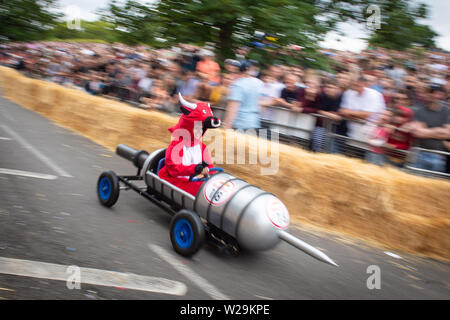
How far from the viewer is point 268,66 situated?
29.2 feet

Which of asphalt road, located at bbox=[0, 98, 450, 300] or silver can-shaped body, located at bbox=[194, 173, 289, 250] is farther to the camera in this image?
silver can-shaped body, located at bbox=[194, 173, 289, 250]

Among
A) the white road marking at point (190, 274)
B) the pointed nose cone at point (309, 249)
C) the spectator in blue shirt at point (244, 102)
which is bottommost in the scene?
the white road marking at point (190, 274)

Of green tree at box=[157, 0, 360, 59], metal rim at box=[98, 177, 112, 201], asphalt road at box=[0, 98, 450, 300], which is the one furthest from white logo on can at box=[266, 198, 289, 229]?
green tree at box=[157, 0, 360, 59]

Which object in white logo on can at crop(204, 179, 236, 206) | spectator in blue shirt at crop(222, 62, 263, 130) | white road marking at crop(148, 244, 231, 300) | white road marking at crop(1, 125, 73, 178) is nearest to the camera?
white road marking at crop(148, 244, 231, 300)

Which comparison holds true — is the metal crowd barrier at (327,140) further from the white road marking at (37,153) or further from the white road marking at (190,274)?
the white road marking at (190,274)

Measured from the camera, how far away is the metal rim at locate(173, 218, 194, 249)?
4.27m

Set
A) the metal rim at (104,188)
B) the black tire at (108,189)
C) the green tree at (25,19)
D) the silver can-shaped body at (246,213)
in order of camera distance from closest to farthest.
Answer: the silver can-shaped body at (246,213) < the black tire at (108,189) < the metal rim at (104,188) < the green tree at (25,19)

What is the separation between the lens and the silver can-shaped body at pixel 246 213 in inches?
158

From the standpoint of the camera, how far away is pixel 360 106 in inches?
248

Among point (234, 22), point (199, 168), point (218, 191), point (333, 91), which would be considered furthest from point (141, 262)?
point (234, 22)

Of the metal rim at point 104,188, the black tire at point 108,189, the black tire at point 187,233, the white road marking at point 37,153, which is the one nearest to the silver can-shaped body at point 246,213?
the black tire at point 187,233

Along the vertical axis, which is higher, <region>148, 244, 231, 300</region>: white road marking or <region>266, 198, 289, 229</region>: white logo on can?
<region>266, 198, 289, 229</region>: white logo on can

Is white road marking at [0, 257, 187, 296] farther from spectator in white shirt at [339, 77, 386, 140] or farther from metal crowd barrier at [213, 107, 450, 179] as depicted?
spectator in white shirt at [339, 77, 386, 140]

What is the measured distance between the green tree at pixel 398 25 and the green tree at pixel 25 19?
24.1m
